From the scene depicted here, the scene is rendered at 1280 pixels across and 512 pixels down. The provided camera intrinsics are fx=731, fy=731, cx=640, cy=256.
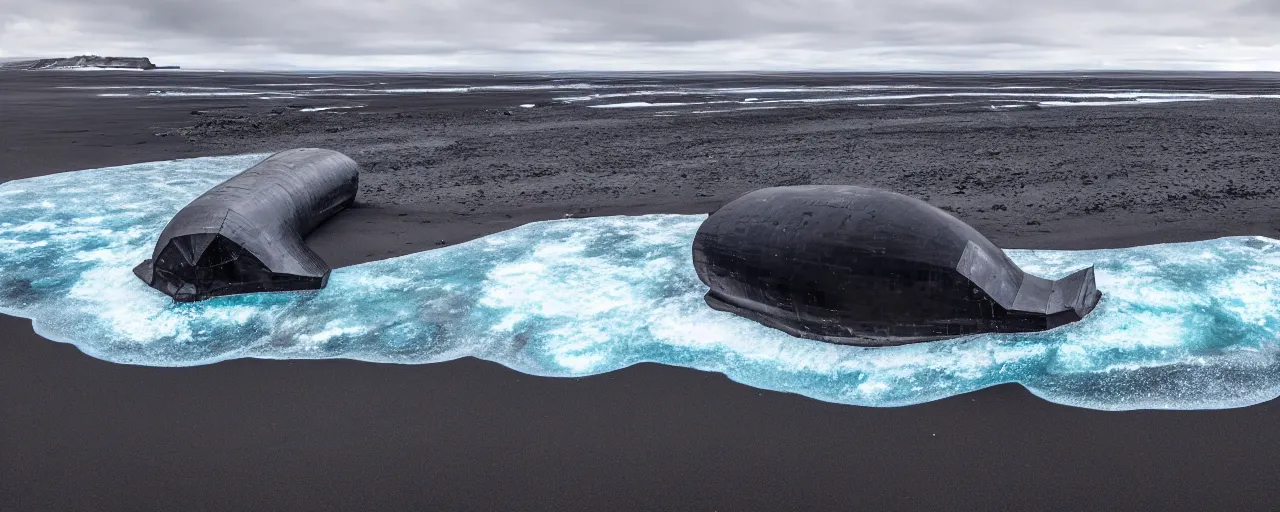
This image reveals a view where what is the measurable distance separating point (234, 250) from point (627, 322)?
3671mm

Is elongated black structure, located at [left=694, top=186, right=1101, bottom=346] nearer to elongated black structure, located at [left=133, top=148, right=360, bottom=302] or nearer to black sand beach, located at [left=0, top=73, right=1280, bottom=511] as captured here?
black sand beach, located at [left=0, top=73, right=1280, bottom=511]

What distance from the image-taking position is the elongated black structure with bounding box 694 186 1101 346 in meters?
4.99

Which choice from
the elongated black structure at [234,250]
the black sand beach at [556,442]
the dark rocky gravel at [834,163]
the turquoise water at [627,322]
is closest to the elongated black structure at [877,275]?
the turquoise water at [627,322]

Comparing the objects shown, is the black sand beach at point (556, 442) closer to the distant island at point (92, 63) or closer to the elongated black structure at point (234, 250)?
the elongated black structure at point (234, 250)

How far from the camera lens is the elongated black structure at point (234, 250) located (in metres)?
6.57

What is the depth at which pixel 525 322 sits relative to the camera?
5980 millimetres

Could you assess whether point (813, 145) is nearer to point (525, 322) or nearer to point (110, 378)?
point (525, 322)

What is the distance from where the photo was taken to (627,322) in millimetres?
5953

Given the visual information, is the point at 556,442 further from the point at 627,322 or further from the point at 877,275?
the point at 877,275

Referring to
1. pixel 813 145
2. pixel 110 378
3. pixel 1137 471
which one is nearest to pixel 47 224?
pixel 110 378

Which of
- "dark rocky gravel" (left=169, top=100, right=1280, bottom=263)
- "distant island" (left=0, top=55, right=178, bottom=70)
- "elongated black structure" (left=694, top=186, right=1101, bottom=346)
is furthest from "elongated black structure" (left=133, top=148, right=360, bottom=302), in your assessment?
"distant island" (left=0, top=55, right=178, bottom=70)

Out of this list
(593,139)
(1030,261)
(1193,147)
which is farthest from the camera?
(593,139)

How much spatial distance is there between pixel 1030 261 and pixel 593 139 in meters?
13.2

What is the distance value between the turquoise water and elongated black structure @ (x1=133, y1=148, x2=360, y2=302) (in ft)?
0.52
